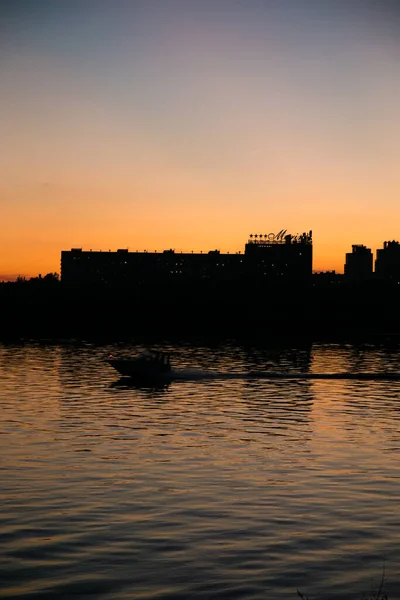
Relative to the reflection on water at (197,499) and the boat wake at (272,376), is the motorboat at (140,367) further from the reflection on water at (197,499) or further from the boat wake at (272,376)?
the reflection on water at (197,499)

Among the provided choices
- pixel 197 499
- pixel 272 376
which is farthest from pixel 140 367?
pixel 197 499

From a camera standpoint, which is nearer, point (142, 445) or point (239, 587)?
point (239, 587)

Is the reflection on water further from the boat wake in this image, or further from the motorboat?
the boat wake

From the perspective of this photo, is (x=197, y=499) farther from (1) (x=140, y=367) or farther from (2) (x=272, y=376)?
(2) (x=272, y=376)

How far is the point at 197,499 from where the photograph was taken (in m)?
42.8

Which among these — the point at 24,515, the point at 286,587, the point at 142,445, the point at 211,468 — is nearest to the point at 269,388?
the point at 142,445

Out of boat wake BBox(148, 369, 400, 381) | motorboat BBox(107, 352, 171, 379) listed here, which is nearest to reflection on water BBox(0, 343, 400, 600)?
motorboat BBox(107, 352, 171, 379)

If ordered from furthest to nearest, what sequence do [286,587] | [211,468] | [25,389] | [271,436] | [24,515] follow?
[25,389] → [271,436] → [211,468] → [24,515] → [286,587]

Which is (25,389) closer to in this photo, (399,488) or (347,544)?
(399,488)

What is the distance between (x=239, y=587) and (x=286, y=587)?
1.43 meters

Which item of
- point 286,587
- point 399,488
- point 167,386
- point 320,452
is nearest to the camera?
point 286,587

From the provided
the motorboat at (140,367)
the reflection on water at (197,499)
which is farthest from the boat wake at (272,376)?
the reflection on water at (197,499)

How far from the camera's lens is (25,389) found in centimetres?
10906

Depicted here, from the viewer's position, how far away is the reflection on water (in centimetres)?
3006
